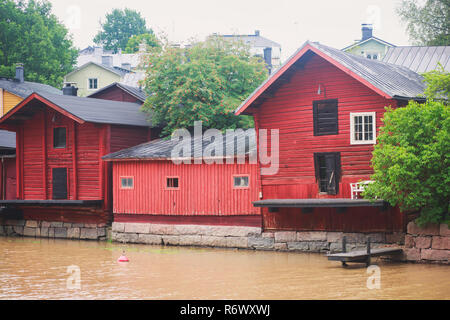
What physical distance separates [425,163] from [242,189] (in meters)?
8.70

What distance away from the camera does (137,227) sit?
30.4 metres

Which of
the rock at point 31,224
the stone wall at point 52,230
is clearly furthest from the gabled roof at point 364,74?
the rock at point 31,224

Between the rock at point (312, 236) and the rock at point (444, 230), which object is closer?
the rock at point (444, 230)

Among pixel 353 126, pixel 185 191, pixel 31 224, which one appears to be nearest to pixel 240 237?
pixel 185 191

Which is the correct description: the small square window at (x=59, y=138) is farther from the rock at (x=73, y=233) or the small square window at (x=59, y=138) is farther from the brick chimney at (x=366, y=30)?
the brick chimney at (x=366, y=30)

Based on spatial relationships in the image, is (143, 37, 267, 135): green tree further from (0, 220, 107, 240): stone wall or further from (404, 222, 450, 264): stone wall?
(404, 222, 450, 264): stone wall

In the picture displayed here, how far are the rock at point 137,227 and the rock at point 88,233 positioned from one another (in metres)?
2.06

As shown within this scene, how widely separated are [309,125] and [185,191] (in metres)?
6.56

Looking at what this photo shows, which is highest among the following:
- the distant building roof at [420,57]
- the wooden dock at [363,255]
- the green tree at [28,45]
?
the green tree at [28,45]

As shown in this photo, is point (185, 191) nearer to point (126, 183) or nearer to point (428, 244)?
point (126, 183)

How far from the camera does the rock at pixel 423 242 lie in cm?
2144
